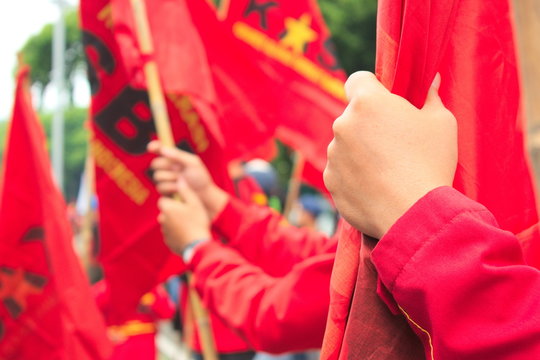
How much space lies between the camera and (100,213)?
9.27ft

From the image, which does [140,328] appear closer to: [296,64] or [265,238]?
[296,64]

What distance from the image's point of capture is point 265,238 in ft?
8.87

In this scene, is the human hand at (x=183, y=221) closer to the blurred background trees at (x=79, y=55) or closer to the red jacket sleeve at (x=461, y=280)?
the blurred background trees at (x=79, y=55)

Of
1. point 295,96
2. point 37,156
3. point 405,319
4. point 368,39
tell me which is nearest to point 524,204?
point 405,319

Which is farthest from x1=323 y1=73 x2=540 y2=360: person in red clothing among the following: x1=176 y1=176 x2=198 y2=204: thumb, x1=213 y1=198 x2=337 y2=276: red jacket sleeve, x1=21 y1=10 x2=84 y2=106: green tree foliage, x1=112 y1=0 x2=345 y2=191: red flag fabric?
x1=21 y1=10 x2=84 y2=106: green tree foliage

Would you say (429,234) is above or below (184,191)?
above

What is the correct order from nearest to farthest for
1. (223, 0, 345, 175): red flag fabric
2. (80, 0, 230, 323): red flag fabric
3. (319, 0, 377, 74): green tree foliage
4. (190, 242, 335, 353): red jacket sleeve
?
(190, 242, 335, 353): red jacket sleeve
(80, 0, 230, 323): red flag fabric
(223, 0, 345, 175): red flag fabric
(319, 0, 377, 74): green tree foliage

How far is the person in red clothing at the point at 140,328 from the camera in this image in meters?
4.40

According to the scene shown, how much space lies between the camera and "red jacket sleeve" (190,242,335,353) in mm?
1835

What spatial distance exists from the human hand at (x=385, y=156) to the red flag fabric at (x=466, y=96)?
5cm

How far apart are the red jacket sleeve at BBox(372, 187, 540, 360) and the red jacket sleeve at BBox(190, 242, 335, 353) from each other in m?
0.94

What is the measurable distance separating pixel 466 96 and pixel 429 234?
0.28 metres

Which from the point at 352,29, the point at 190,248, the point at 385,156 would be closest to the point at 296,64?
the point at 190,248

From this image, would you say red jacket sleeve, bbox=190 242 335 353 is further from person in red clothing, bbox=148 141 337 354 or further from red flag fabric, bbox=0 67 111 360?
red flag fabric, bbox=0 67 111 360
